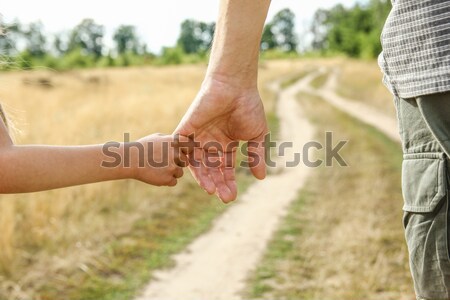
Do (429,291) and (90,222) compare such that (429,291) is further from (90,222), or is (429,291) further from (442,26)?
(90,222)

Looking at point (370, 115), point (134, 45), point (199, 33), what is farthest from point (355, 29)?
point (199, 33)

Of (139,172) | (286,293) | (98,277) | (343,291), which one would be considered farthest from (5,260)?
(139,172)

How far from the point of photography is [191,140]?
178 centimetres

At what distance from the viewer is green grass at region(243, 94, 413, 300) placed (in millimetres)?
4141

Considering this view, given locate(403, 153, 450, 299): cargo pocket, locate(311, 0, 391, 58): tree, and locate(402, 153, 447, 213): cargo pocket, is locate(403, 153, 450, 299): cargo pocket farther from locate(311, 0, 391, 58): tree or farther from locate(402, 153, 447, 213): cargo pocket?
locate(311, 0, 391, 58): tree

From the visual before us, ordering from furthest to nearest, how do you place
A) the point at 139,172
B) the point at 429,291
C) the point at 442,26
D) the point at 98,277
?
the point at 98,277, the point at 139,172, the point at 429,291, the point at 442,26

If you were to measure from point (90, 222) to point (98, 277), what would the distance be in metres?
1.08

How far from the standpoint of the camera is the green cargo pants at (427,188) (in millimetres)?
1374

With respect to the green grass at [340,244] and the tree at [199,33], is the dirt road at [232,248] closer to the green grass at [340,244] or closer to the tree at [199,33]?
the green grass at [340,244]

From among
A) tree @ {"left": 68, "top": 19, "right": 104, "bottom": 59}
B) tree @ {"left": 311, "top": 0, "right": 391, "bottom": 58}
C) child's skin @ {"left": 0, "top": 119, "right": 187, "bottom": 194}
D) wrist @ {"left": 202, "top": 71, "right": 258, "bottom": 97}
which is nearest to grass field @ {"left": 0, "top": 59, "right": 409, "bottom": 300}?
child's skin @ {"left": 0, "top": 119, "right": 187, "bottom": 194}

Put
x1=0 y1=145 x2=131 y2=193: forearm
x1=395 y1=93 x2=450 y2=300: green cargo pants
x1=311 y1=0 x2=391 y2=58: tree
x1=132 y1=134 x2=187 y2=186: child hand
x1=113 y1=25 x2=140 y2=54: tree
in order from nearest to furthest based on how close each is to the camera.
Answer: x1=395 y1=93 x2=450 y2=300: green cargo pants → x1=0 y1=145 x2=131 y2=193: forearm → x1=132 y1=134 x2=187 y2=186: child hand → x1=311 y1=0 x2=391 y2=58: tree → x1=113 y1=25 x2=140 y2=54: tree

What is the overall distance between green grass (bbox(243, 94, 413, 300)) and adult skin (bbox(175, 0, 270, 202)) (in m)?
2.44

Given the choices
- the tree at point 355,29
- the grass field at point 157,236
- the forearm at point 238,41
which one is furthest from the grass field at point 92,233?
the tree at point 355,29

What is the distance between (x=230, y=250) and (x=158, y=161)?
3403 mm
